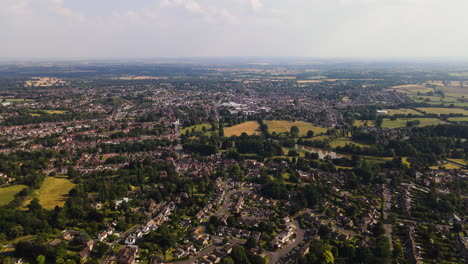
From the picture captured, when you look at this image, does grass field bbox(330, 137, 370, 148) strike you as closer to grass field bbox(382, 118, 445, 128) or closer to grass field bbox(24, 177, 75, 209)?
grass field bbox(382, 118, 445, 128)

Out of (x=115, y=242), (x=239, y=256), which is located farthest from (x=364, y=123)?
(x=115, y=242)

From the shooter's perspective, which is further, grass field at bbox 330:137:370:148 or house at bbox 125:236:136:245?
grass field at bbox 330:137:370:148

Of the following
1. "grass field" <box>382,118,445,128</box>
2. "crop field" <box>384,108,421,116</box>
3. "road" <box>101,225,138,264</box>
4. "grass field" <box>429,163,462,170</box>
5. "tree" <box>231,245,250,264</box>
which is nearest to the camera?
"tree" <box>231,245,250,264</box>

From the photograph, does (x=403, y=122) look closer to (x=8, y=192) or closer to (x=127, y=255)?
(x=127, y=255)

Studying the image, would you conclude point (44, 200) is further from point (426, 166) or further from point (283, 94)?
point (283, 94)

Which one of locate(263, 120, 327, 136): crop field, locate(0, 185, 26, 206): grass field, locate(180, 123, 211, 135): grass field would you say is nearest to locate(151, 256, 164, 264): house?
locate(0, 185, 26, 206): grass field

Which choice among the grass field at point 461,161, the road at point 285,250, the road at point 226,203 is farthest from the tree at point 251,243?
the grass field at point 461,161

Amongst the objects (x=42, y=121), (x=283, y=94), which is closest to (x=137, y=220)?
(x=42, y=121)
